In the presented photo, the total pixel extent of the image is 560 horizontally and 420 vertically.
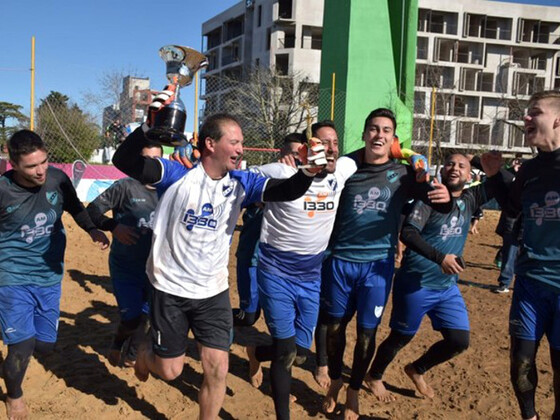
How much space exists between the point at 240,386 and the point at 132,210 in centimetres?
190

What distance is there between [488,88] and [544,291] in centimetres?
5135

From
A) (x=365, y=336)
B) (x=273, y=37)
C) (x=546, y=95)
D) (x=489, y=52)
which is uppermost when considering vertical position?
(x=489, y=52)

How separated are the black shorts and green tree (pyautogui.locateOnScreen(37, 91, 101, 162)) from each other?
9757 mm

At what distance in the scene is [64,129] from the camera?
12.5 metres

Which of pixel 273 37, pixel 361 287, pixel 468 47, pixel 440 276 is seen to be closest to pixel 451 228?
pixel 440 276

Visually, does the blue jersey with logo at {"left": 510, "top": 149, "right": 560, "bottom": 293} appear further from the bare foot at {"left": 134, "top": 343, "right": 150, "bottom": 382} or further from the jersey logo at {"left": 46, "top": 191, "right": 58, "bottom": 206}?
the jersey logo at {"left": 46, "top": 191, "right": 58, "bottom": 206}

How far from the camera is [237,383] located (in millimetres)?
4500

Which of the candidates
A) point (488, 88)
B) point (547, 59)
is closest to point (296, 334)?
point (488, 88)

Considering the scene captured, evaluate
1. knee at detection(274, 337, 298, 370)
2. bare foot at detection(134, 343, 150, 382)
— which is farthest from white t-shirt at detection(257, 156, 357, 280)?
bare foot at detection(134, 343, 150, 382)

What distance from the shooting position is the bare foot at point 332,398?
4.00 metres

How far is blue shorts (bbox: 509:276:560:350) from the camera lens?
3.11m

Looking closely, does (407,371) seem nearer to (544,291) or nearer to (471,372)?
(471,372)

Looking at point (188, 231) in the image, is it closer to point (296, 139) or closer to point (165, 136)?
point (165, 136)

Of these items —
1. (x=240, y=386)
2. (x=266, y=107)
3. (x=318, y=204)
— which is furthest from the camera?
(x=266, y=107)
